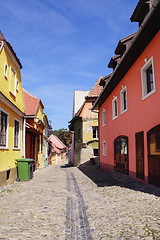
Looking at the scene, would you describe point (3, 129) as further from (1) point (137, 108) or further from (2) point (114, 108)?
(2) point (114, 108)

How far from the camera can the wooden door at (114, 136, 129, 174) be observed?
11.7m

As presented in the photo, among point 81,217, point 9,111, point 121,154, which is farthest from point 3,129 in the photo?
point 121,154

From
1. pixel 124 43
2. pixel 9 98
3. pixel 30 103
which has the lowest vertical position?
pixel 9 98

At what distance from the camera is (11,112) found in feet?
35.6

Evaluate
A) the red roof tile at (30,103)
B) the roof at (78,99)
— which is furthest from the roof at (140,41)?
the roof at (78,99)

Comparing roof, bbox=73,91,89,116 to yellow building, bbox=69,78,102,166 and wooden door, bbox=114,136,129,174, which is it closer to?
yellow building, bbox=69,78,102,166

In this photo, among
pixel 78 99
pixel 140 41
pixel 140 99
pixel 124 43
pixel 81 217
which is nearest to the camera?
pixel 81 217

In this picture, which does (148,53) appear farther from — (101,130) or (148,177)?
(101,130)

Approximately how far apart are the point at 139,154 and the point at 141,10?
5889 mm

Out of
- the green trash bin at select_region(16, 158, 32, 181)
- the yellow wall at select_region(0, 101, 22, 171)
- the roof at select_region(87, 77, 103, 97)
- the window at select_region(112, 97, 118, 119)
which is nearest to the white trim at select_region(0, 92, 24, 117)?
the yellow wall at select_region(0, 101, 22, 171)

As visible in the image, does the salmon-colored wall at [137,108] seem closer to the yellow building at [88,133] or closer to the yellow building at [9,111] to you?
the yellow building at [9,111]

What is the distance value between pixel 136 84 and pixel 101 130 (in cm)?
953

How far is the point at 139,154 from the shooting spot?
9.70 meters

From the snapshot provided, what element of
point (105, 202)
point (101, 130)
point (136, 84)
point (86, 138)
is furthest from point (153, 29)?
point (86, 138)
